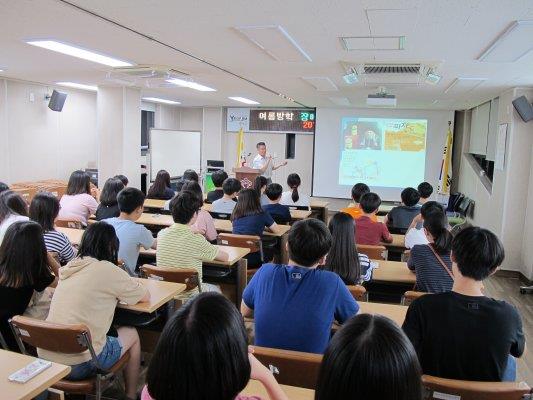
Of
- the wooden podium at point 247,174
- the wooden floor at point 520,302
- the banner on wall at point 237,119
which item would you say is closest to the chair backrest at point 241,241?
the wooden floor at point 520,302

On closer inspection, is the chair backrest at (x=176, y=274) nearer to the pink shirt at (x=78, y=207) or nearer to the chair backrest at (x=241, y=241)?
the chair backrest at (x=241, y=241)

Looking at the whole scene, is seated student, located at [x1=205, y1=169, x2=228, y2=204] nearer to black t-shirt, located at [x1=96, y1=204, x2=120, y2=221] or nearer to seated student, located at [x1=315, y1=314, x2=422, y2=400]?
black t-shirt, located at [x1=96, y1=204, x2=120, y2=221]

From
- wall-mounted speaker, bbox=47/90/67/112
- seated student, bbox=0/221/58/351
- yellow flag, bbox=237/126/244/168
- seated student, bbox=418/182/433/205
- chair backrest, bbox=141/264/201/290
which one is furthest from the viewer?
yellow flag, bbox=237/126/244/168

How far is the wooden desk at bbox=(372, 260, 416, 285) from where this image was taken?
11.2ft

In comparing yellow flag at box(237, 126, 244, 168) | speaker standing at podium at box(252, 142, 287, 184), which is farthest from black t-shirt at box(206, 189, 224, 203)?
yellow flag at box(237, 126, 244, 168)

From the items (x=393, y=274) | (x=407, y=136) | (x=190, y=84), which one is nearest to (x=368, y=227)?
(x=393, y=274)

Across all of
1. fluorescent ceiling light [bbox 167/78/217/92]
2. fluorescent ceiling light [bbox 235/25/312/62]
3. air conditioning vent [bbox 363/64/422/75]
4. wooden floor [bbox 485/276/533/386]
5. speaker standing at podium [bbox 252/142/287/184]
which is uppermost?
fluorescent ceiling light [bbox 167/78/217/92]

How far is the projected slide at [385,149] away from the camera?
10539mm

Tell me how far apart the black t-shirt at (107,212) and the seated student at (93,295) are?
233 centimetres

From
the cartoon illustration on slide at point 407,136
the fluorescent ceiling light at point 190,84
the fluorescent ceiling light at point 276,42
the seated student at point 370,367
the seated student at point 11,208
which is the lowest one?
the seated student at point 11,208

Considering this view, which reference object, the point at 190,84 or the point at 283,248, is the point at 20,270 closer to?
the point at 283,248

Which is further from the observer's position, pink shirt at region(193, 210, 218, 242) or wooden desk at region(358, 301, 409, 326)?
pink shirt at region(193, 210, 218, 242)

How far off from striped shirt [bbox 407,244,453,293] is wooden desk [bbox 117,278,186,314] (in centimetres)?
159

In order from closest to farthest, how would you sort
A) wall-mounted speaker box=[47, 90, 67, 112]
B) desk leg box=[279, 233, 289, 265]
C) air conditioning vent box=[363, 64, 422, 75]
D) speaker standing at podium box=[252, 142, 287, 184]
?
air conditioning vent box=[363, 64, 422, 75] < desk leg box=[279, 233, 289, 265] < wall-mounted speaker box=[47, 90, 67, 112] < speaker standing at podium box=[252, 142, 287, 184]
